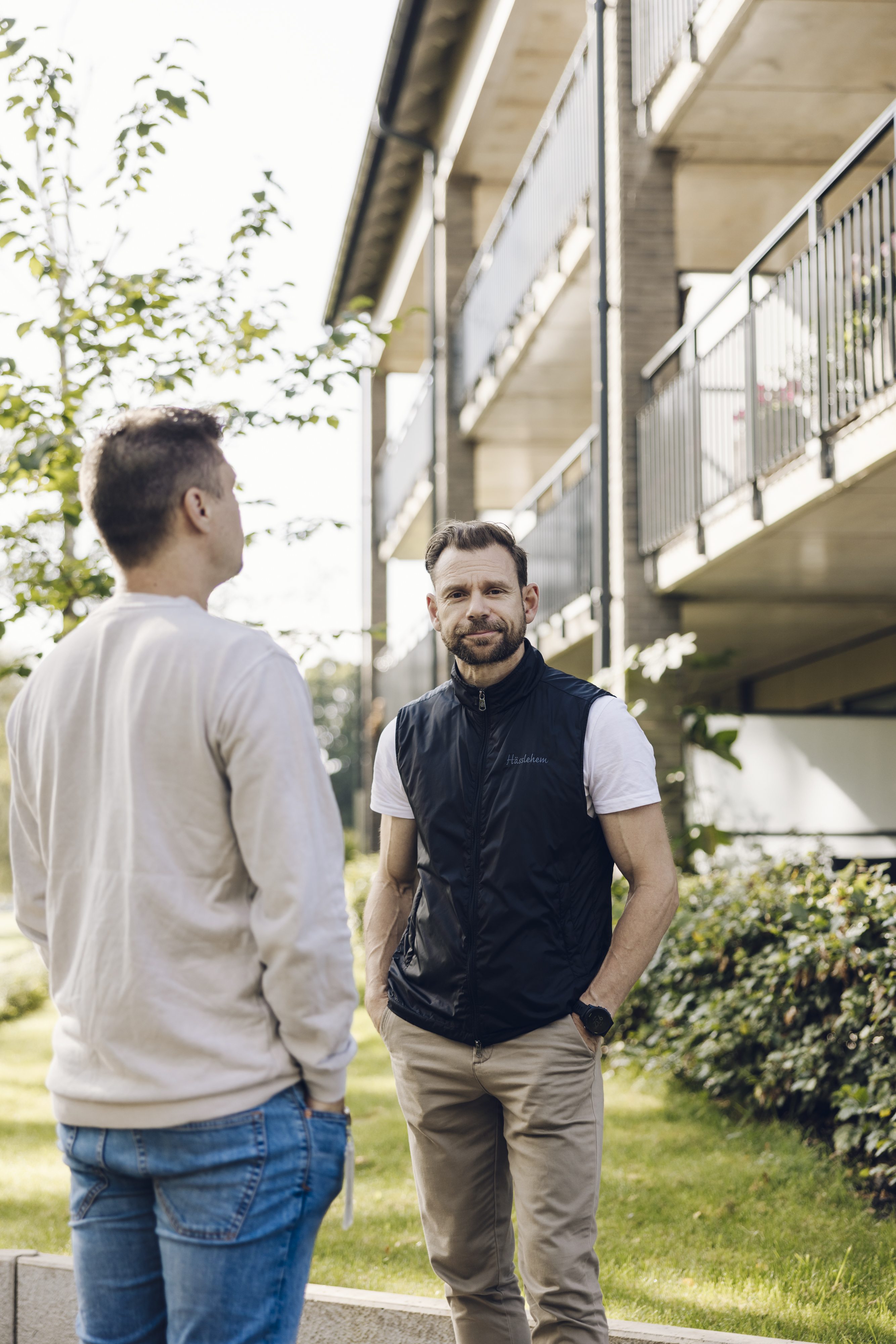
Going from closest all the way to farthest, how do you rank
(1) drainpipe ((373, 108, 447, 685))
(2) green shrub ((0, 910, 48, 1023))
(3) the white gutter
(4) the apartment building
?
(4) the apartment building < (2) green shrub ((0, 910, 48, 1023)) < (3) the white gutter < (1) drainpipe ((373, 108, 447, 685))

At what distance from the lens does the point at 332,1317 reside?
356 centimetres

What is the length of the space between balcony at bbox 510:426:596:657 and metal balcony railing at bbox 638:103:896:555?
1.22 m

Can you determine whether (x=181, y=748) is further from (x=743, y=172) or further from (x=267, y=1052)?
(x=743, y=172)

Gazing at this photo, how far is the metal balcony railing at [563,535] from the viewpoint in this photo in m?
12.2

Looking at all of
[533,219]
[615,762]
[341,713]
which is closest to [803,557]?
[533,219]

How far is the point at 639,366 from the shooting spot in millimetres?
10836

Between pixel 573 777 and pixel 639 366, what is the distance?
856cm

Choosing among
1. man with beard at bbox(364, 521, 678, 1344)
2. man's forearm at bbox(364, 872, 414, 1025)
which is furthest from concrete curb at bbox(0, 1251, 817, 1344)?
man's forearm at bbox(364, 872, 414, 1025)

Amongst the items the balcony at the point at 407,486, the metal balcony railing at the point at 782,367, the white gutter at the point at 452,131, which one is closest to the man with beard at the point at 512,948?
the metal balcony railing at the point at 782,367

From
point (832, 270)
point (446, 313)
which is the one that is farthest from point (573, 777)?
point (446, 313)

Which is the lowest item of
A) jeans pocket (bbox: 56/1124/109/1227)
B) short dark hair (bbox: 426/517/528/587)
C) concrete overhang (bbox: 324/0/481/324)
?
jeans pocket (bbox: 56/1124/109/1227)

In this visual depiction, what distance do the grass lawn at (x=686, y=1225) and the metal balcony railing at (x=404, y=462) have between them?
12432 mm

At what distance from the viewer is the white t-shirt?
2.83 meters

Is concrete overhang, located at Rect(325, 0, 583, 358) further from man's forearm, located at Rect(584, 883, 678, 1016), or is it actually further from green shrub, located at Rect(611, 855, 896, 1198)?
man's forearm, located at Rect(584, 883, 678, 1016)
